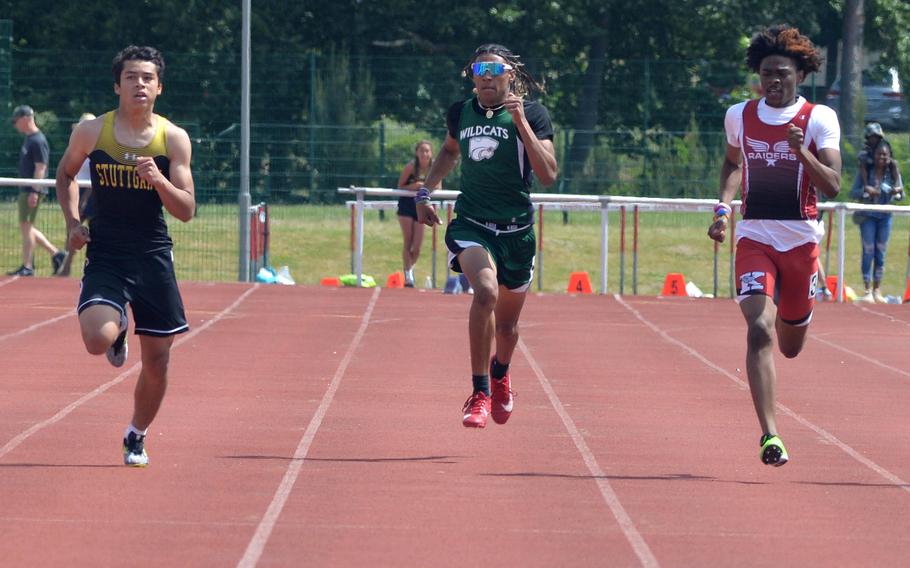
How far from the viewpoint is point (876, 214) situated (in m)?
19.1

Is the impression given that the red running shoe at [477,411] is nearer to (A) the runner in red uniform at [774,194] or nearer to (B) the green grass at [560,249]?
(A) the runner in red uniform at [774,194]

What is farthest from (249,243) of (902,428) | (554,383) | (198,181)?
(902,428)

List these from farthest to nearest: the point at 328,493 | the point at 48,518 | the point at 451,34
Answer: the point at 451,34, the point at 328,493, the point at 48,518

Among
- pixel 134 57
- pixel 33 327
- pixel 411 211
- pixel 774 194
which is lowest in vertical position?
pixel 33 327

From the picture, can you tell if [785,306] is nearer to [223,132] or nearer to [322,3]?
[223,132]

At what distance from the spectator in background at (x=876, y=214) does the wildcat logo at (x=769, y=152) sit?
1156 cm

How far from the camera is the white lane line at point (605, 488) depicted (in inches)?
233

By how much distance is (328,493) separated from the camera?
6.89 m

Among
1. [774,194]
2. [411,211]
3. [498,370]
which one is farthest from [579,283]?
[774,194]

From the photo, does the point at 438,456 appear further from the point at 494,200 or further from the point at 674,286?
the point at 674,286

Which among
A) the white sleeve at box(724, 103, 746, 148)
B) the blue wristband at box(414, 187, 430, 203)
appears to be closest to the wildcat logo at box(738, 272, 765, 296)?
the white sleeve at box(724, 103, 746, 148)

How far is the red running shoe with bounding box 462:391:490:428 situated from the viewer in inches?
323

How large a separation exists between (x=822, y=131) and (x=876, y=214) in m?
11.9

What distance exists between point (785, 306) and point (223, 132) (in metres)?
19.1
